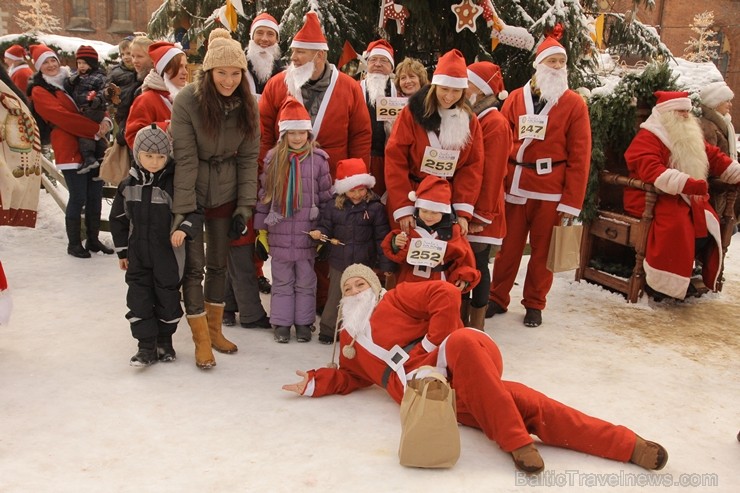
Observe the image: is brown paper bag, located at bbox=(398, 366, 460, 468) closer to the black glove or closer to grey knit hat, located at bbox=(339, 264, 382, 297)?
grey knit hat, located at bbox=(339, 264, 382, 297)

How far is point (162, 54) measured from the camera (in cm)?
429

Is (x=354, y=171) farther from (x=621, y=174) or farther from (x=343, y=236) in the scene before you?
(x=621, y=174)

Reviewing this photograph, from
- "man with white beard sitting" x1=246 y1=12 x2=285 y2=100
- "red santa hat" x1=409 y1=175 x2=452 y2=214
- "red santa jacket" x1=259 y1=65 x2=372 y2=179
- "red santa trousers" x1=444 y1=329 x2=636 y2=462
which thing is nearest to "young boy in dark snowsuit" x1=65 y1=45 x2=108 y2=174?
"man with white beard sitting" x1=246 y1=12 x2=285 y2=100

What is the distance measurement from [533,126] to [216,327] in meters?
2.73

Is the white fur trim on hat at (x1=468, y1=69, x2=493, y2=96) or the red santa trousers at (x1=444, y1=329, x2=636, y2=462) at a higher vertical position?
the white fur trim on hat at (x1=468, y1=69, x2=493, y2=96)

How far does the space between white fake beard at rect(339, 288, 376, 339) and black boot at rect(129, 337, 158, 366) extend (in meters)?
1.24

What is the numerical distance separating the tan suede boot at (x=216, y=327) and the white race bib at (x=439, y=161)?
1.65 metres

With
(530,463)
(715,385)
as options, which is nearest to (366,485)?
(530,463)

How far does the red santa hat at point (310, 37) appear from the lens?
4457 mm

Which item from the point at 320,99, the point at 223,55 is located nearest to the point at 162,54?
the point at 223,55

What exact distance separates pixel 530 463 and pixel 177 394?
6.34 feet

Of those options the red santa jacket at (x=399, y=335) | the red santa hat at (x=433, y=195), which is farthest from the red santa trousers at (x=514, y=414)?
the red santa hat at (x=433, y=195)

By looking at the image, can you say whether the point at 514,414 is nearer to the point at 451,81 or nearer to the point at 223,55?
the point at 451,81

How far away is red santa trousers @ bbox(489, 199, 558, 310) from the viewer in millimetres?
Result: 4977
